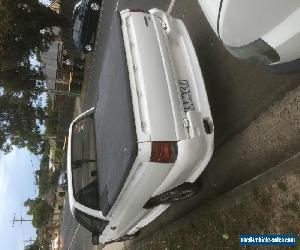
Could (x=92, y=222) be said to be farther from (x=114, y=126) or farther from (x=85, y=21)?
(x=85, y=21)

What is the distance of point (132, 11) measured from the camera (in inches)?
213

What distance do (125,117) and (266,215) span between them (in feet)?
6.89

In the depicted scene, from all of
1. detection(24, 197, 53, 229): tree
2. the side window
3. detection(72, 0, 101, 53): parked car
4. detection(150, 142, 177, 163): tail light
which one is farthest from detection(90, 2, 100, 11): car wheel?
detection(24, 197, 53, 229): tree

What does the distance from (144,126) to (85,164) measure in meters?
2.18

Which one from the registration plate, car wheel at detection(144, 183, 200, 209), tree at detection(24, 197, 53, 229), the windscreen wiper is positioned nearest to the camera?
the registration plate

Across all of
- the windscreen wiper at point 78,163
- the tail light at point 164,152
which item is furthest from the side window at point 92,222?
the tail light at point 164,152

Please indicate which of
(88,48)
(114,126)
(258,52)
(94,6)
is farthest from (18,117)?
(258,52)

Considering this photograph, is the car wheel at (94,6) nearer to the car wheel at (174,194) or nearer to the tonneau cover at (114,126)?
the tonneau cover at (114,126)

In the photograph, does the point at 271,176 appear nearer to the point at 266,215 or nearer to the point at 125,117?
the point at 266,215

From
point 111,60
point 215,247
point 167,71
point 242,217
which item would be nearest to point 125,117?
point 167,71

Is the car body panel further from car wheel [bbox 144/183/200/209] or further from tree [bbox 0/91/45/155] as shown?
tree [bbox 0/91/45/155]

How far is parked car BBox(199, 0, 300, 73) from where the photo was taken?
3.04m

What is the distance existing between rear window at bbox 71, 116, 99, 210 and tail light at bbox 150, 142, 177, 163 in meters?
1.80

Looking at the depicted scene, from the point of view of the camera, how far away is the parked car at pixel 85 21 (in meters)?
13.6
